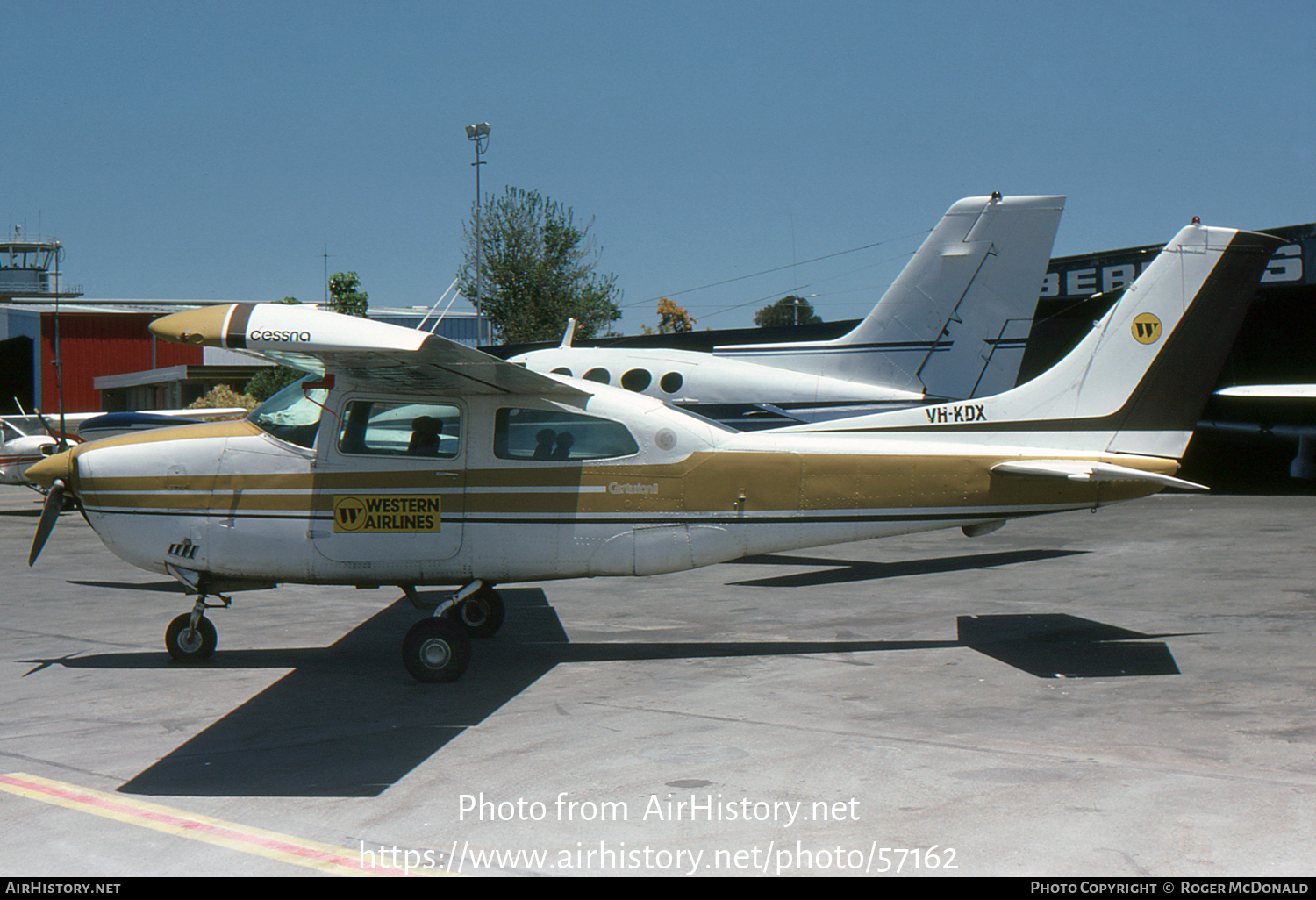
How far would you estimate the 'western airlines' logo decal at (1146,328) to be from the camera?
851 cm

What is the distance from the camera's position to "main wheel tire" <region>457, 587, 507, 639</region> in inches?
354

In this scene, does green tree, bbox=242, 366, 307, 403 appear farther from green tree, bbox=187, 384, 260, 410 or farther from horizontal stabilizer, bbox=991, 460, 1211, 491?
horizontal stabilizer, bbox=991, 460, 1211, 491

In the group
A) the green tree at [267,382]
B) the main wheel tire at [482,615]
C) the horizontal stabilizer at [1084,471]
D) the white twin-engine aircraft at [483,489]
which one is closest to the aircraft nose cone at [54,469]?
the white twin-engine aircraft at [483,489]

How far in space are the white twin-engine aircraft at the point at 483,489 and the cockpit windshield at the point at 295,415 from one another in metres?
0.02

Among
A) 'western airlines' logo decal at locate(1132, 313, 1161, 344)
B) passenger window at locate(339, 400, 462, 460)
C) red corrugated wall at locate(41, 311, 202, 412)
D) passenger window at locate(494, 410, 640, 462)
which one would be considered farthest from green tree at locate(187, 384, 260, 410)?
'western airlines' logo decal at locate(1132, 313, 1161, 344)

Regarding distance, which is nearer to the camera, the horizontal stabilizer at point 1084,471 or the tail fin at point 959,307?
the horizontal stabilizer at point 1084,471

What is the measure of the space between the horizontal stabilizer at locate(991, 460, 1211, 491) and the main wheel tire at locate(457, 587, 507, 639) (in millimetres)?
4424

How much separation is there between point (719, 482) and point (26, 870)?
5028 millimetres

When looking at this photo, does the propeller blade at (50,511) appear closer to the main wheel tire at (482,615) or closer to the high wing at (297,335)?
the high wing at (297,335)

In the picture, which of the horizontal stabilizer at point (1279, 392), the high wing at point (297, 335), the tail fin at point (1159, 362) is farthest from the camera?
the horizontal stabilizer at point (1279, 392)

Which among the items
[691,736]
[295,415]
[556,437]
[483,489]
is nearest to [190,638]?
[295,415]

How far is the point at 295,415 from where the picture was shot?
794 centimetres

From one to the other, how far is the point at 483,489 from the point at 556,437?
2.27 feet
